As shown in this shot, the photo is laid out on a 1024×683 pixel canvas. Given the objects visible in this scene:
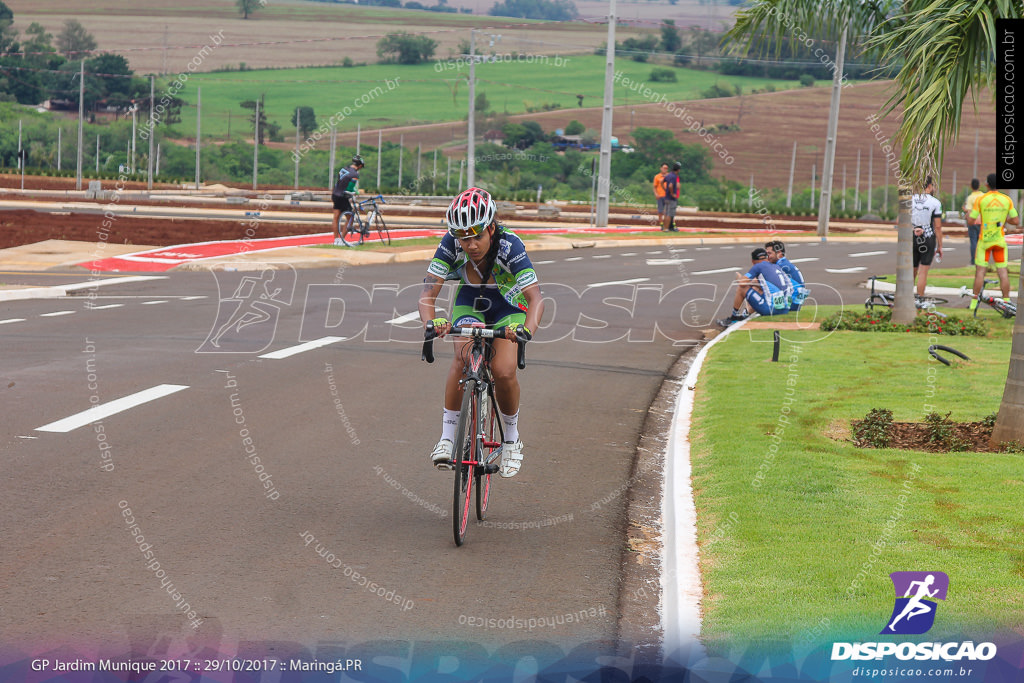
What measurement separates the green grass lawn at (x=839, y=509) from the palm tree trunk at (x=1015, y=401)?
354mm

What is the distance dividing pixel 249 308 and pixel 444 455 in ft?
40.1

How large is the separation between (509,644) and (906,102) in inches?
296

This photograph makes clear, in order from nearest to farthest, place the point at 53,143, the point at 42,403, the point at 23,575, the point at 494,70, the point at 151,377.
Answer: the point at 23,575 < the point at 42,403 < the point at 151,377 < the point at 53,143 < the point at 494,70

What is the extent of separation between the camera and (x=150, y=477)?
8.31m

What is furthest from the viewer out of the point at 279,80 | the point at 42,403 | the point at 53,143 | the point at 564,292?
the point at 279,80

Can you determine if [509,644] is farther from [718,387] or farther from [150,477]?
[718,387]

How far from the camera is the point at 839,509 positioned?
299 inches

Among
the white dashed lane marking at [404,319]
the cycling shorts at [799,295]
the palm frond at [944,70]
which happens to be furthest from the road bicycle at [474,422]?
the cycling shorts at [799,295]

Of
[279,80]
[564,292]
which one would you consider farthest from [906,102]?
[279,80]

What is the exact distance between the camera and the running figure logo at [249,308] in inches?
600

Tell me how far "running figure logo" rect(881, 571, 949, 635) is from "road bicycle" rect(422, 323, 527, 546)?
96.6 inches

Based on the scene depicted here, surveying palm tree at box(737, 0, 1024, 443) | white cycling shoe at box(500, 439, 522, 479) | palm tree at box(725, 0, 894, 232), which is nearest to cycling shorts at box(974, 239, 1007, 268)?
palm tree at box(725, 0, 894, 232)

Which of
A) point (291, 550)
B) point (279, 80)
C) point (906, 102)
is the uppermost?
point (279, 80)

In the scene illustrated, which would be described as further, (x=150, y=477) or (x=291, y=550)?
(x=150, y=477)
